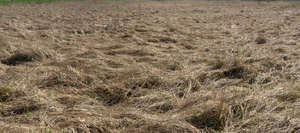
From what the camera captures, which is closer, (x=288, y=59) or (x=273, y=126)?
(x=273, y=126)

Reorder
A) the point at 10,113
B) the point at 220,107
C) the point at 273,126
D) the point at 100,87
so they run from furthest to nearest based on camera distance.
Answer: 1. the point at 100,87
2. the point at 10,113
3. the point at 220,107
4. the point at 273,126

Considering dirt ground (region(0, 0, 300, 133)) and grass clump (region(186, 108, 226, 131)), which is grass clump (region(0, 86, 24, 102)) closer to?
dirt ground (region(0, 0, 300, 133))

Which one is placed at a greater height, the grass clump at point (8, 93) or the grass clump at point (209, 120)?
the grass clump at point (8, 93)

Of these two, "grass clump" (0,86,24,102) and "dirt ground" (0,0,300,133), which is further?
"grass clump" (0,86,24,102)

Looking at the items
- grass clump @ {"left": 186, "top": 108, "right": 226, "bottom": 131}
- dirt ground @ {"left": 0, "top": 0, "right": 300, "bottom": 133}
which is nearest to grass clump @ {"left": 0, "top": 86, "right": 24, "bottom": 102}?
dirt ground @ {"left": 0, "top": 0, "right": 300, "bottom": 133}

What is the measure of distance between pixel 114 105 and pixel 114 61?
1.38m

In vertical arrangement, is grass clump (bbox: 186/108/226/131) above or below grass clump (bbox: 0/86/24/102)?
below

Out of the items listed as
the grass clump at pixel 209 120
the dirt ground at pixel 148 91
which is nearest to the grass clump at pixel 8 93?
the dirt ground at pixel 148 91

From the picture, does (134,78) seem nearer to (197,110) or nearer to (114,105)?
(114,105)

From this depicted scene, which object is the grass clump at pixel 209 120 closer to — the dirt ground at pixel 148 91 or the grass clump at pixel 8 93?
the dirt ground at pixel 148 91

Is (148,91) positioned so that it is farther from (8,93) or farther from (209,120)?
(8,93)

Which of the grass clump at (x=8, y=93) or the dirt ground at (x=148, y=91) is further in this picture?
the grass clump at (x=8, y=93)

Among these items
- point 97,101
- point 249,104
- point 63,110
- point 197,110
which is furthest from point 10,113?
point 249,104

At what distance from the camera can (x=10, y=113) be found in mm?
2172
